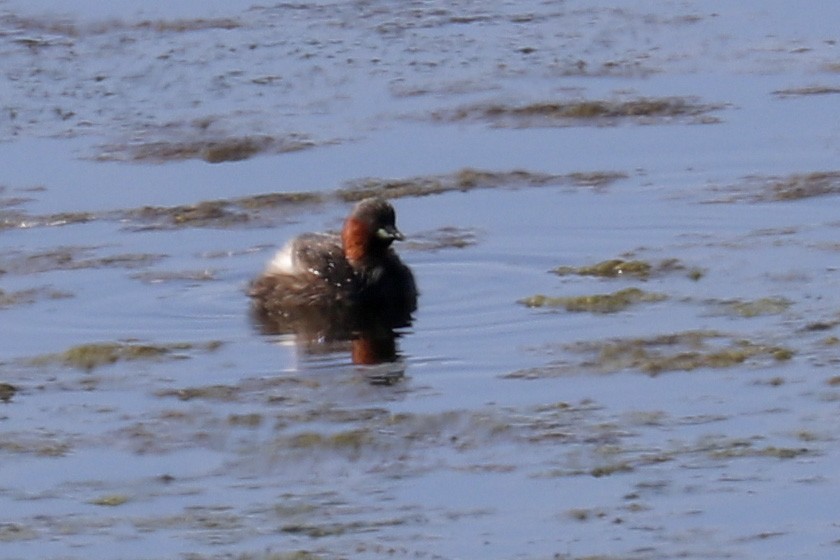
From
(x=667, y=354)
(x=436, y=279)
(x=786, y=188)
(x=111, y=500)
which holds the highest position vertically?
(x=111, y=500)

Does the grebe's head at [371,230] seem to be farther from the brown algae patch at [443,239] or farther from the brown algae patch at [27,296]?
the brown algae patch at [27,296]

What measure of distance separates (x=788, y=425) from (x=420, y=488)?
1692mm

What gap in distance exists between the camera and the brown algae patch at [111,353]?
39.4ft

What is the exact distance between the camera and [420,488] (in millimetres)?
9500

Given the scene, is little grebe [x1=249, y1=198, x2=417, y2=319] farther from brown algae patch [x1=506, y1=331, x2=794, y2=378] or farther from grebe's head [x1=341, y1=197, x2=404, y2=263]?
brown algae patch [x1=506, y1=331, x2=794, y2=378]

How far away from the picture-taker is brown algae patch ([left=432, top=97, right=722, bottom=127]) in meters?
17.8

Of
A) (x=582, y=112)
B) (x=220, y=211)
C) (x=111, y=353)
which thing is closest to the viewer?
(x=111, y=353)

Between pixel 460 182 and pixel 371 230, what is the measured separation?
2438 millimetres

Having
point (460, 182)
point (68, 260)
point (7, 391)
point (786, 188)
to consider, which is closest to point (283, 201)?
point (460, 182)

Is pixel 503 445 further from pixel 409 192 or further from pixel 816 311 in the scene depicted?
pixel 409 192

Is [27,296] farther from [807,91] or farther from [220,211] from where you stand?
[807,91]

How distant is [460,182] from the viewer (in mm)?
16219

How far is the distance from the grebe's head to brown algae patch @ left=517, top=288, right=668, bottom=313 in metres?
1.17

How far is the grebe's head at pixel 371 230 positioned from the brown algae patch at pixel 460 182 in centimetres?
202
